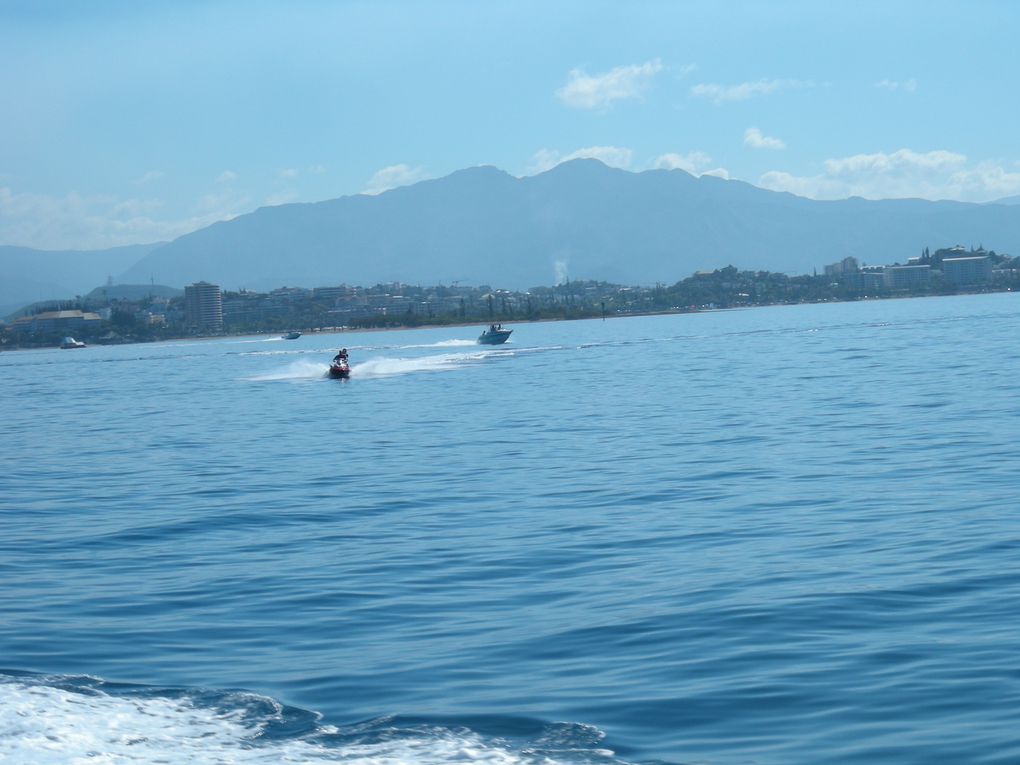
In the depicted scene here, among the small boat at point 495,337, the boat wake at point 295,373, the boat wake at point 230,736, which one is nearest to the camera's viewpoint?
the boat wake at point 230,736

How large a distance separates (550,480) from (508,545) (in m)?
5.30

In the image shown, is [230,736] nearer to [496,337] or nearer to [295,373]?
[295,373]

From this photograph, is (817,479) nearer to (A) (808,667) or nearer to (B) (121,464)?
(A) (808,667)

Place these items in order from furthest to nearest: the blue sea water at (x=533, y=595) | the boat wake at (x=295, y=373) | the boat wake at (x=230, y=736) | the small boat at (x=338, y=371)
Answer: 1. the boat wake at (x=295, y=373)
2. the small boat at (x=338, y=371)
3. the blue sea water at (x=533, y=595)
4. the boat wake at (x=230, y=736)

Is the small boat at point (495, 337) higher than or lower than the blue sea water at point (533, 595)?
higher

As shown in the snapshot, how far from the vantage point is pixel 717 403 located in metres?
32.9

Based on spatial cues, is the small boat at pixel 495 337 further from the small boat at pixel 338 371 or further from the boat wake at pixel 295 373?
the small boat at pixel 338 371

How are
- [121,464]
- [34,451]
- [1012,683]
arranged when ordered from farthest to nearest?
1. [34,451]
2. [121,464]
3. [1012,683]

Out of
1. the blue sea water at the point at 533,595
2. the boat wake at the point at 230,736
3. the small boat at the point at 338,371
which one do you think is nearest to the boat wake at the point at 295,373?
the small boat at the point at 338,371

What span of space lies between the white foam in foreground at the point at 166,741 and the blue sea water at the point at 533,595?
0.08 ft

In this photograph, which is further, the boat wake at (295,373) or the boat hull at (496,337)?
the boat hull at (496,337)

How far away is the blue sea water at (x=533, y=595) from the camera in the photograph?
8.28 m

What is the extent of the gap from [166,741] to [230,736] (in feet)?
1.35

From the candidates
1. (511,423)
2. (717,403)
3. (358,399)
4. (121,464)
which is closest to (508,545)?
(121,464)
